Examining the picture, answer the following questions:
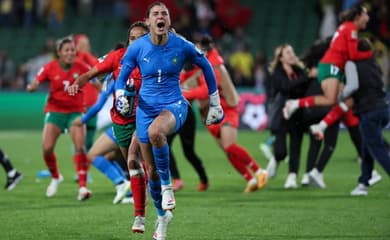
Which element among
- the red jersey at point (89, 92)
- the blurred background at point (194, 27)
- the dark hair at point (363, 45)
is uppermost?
the dark hair at point (363, 45)

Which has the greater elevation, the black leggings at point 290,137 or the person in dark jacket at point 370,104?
the person in dark jacket at point 370,104

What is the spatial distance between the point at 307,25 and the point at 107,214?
18.9m

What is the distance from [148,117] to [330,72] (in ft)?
14.7

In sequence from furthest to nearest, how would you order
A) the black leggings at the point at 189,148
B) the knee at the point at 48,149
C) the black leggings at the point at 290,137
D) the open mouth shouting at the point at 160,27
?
the black leggings at the point at 290,137, the black leggings at the point at 189,148, the knee at the point at 48,149, the open mouth shouting at the point at 160,27

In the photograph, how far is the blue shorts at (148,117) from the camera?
9.92 meters

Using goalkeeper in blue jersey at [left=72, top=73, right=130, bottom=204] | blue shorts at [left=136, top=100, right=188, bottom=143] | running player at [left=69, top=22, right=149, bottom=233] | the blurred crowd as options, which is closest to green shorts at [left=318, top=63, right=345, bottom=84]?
Answer: goalkeeper in blue jersey at [left=72, top=73, right=130, bottom=204]

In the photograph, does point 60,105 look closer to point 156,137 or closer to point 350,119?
point 350,119

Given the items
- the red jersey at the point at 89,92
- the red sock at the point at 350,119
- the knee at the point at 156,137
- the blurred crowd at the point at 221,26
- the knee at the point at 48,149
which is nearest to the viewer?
the knee at the point at 156,137

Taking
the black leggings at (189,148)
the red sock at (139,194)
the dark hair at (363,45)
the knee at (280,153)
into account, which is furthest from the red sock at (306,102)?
the red sock at (139,194)

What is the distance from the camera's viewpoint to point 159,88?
9.95 m

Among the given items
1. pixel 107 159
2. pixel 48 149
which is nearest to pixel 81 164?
pixel 107 159

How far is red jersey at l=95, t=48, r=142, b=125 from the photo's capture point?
10.8 metres

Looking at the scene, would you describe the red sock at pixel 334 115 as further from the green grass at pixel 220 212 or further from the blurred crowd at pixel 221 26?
the blurred crowd at pixel 221 26

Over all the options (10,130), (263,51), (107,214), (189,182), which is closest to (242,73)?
(263,51)
